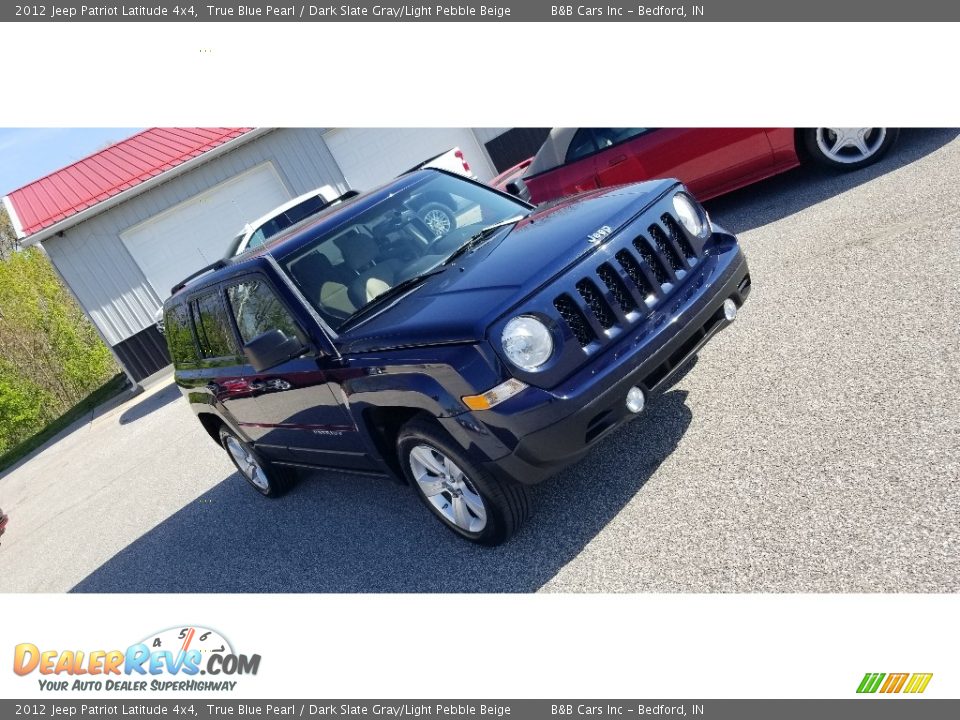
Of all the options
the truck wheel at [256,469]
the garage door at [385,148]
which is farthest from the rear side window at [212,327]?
the garage door at [385,148]

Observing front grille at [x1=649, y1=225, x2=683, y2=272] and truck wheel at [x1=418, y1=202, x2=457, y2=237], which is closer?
front grille at [x1=649, y1=225, x2=683, y2=272]

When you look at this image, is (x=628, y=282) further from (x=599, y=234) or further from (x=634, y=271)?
(x=599, y=234)

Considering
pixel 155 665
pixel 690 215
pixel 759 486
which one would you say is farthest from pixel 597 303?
pixel 155 665

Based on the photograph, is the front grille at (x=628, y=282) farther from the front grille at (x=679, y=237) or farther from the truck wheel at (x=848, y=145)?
the truck wheel at (x=848, y=145)

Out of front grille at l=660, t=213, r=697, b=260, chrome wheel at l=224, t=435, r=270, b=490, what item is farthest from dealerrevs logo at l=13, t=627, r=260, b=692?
front grille at l=660, t=213, r=697, b=260

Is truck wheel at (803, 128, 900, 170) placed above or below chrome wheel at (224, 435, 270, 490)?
below

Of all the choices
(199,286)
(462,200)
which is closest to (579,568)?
(462,200)

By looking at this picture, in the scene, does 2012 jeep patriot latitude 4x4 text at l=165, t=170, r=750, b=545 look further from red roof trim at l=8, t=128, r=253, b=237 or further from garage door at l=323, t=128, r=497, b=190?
garage door at l=323, t=128, r=497, b=190

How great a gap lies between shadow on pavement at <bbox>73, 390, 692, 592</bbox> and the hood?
4.16 feet

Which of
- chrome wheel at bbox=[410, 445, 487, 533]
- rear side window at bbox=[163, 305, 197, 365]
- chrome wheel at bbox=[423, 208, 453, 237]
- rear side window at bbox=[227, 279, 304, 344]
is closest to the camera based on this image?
chrome wheel at bbox=[410, 445, 487, 533]

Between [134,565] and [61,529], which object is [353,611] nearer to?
[134,565]

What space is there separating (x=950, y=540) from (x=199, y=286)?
4699mm

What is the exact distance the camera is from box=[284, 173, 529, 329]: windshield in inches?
157

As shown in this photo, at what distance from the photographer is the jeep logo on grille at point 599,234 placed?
350cm
